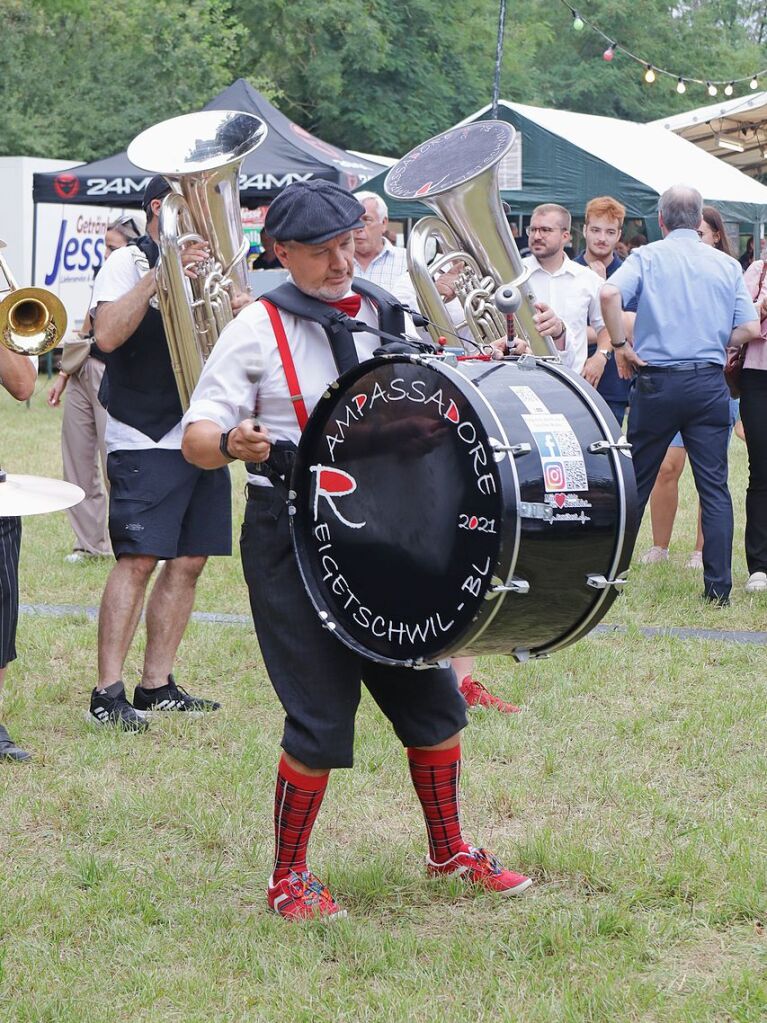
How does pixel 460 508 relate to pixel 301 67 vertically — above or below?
below

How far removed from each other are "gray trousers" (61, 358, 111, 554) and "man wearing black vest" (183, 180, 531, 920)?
4.77 meters

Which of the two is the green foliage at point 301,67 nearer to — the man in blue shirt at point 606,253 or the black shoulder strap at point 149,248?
the man in blue shirt at point 606,253

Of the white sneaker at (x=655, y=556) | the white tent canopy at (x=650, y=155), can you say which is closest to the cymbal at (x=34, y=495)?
the white sneaker at (x=655, y=556)

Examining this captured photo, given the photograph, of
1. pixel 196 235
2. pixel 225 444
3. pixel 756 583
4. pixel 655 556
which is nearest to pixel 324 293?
pixel 225 444

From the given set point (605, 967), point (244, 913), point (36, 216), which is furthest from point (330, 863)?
point (36, 216)

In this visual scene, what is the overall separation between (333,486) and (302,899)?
1051 mm

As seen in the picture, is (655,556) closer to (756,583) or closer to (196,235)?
(756,583)

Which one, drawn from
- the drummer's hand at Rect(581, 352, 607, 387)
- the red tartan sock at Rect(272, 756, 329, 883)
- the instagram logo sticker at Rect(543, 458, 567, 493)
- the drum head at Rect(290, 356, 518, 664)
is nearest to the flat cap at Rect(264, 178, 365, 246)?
the drum head at Rect(290, 356, 518, 664)

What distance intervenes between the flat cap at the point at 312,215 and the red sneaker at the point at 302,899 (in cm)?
158

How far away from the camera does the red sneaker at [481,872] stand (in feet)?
12.1

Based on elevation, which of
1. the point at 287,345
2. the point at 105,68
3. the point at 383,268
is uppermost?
the point at 105,68

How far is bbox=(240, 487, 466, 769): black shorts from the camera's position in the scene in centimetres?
347

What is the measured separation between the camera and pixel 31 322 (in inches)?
169

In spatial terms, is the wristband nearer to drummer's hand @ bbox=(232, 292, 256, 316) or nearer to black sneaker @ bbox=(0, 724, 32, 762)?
drummer's hand @ bbox=(232, 292, 256, 316)
